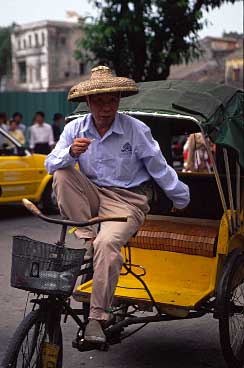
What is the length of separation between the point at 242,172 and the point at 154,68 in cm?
1079

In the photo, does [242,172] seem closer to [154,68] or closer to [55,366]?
[55,366]

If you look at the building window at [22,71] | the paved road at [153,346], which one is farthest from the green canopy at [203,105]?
the building window at [22,71]

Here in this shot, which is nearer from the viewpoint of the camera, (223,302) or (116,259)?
(116,259)

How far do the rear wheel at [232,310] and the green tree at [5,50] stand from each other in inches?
2767

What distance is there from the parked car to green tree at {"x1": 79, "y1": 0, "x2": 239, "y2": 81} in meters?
4.78

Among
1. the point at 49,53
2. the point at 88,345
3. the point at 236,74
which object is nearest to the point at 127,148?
the point at 88,345

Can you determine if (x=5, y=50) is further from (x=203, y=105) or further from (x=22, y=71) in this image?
(x=203, y=105)

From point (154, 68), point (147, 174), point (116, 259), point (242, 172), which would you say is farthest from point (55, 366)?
point (154, 68)

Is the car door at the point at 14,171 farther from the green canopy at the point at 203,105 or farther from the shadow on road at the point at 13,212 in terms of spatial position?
the green canopy at the point at 203,105

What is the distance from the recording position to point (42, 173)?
1148 centimetres

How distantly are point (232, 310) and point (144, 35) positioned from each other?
11760 millimetres

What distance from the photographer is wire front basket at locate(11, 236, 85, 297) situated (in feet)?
11.0

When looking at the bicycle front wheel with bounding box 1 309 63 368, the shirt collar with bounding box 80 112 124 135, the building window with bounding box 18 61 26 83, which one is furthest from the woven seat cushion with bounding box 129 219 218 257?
the building window with bounding box 18 61 26 83

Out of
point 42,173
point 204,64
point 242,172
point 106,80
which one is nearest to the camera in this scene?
point 106,80
